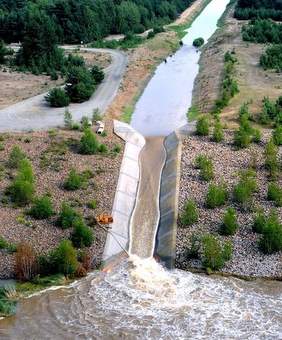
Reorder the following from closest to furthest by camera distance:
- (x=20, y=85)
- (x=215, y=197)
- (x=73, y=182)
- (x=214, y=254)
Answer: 1. (x=214, y=254)
2. (x=215, y=197)
3. (x=73, y=182)
4. (x=20, y=85)

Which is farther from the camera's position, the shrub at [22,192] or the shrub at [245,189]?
the shrub at [22,192]

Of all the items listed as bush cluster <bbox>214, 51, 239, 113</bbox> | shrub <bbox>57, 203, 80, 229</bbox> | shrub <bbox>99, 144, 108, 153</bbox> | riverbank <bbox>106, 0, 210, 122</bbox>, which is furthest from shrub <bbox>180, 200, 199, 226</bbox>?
riverbank <bbox>106, 0, 210, 122</bbox>

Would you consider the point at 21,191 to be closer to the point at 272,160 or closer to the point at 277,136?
the point at 272,160

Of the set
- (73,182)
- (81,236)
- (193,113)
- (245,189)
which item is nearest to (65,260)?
(81,236)

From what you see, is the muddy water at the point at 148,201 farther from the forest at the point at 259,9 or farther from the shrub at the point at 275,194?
the forest at the point at 259,9

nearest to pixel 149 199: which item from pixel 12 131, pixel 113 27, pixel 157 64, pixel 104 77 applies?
pixel 12 131

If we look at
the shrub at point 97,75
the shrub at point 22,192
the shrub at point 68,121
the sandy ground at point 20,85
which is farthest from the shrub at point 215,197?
the shrub at point 97,75
